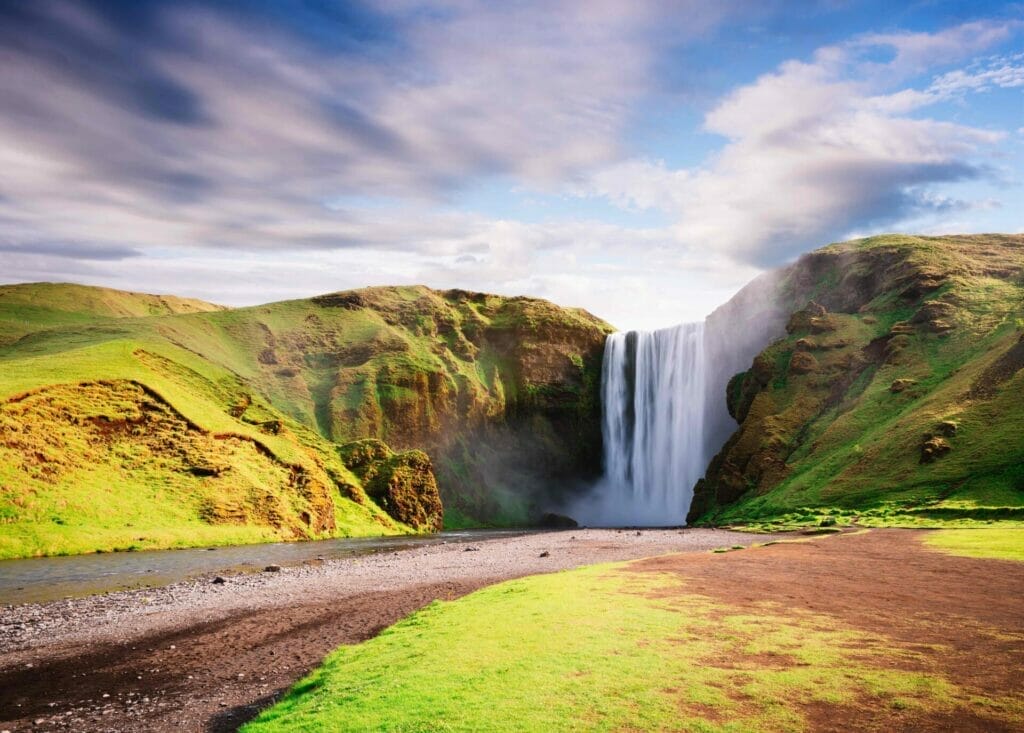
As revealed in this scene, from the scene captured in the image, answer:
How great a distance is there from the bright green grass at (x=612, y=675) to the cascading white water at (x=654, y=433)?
85.2 m

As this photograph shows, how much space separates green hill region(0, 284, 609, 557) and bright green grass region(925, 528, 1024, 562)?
1851 inches

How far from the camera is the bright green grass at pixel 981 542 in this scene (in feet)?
86.8

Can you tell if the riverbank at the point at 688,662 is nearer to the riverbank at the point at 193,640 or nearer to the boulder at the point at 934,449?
the riverbank at the point at 193,640

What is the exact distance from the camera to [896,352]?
7625cm

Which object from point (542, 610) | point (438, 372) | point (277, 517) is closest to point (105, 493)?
point (277, 517)

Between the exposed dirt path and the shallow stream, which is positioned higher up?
the exposed dirt path

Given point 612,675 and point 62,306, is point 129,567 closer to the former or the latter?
point 612,675

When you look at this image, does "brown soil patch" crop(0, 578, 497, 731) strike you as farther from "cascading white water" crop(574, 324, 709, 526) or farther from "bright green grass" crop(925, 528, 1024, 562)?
"cascading white water" crop(574, 324, 709, 526)

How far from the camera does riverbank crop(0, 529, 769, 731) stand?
1241 centimetres

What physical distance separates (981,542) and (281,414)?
2916 inches

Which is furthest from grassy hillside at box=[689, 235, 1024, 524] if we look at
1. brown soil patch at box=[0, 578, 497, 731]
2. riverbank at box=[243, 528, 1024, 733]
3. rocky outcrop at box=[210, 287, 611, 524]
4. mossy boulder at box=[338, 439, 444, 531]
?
brown soil patch at box=[0, 578, 497, 731]

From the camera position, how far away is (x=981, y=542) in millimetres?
30406

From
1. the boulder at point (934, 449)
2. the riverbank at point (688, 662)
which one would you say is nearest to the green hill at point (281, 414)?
the riverbank at point (688, 662)

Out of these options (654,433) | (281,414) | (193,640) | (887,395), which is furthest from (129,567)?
(654,433)
